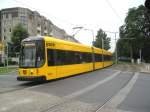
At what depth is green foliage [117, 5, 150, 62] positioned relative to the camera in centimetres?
7731

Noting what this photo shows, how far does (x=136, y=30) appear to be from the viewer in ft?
259

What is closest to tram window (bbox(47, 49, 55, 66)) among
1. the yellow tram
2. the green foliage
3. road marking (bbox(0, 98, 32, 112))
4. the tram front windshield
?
the yellow tram

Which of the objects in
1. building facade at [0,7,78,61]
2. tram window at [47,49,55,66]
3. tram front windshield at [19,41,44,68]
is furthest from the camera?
building facade at [0,7,78,61]

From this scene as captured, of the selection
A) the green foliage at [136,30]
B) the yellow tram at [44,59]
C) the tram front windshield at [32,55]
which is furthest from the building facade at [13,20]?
the tram front windshield at [32,55]

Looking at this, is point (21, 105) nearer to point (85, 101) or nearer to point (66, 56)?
A: point (85, 101)

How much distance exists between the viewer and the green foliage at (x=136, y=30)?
77312 mm

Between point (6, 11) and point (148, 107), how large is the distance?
74.5 meters

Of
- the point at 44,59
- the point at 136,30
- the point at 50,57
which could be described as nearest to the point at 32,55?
the point at 44,59

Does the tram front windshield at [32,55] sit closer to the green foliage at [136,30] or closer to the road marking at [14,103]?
the road marking at [14,103]

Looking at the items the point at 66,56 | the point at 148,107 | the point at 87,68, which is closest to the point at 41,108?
the point at 148,107

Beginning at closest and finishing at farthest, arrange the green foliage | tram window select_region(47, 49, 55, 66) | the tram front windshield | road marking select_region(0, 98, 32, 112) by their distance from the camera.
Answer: road marking select_region(0, 98, 32, 112)
the tram front windshield
tram window select_region(47, 49, 55, 66)
the green foliage

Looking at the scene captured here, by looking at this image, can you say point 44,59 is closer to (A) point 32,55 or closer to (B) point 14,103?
(A) point 32,55

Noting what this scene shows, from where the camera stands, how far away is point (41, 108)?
9.95 m

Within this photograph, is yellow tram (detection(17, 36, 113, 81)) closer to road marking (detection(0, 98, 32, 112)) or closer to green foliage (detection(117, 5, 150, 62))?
road marking (detection(0, 98, 32, 112))
